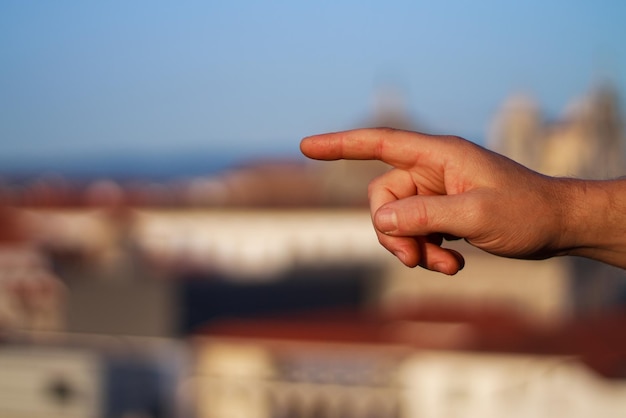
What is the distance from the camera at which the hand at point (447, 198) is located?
172 cm

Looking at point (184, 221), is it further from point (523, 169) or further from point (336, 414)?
point (523, 169)

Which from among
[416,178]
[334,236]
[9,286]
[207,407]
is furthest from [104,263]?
[416,178]

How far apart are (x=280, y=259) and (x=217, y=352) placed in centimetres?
2729

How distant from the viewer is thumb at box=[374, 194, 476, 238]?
1.71m

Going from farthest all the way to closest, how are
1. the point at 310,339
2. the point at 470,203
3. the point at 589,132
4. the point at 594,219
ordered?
the point at 589,132, the point at 310,339, the point at 594,219, the point at 470,203

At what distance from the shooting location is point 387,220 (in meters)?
1.75

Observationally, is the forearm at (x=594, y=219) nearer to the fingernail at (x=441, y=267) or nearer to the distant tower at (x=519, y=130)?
the fingernail at (x=441, y=267)

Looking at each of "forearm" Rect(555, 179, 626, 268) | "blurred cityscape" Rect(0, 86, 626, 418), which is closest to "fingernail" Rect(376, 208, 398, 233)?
"forearm" Rect(555, 179, 626, 268)

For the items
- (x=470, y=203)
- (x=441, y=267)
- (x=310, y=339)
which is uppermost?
(x=470, y=203)

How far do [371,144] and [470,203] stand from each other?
213 mm

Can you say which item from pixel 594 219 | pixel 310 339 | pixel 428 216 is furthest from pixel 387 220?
pixel 310 339

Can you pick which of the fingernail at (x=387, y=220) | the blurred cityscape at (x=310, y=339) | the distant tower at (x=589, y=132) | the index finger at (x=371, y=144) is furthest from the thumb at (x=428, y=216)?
the distant tower at (x=589, y=132)

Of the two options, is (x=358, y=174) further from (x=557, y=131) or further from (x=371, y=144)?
(x=371, y=144)

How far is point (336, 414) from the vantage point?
1973cm
